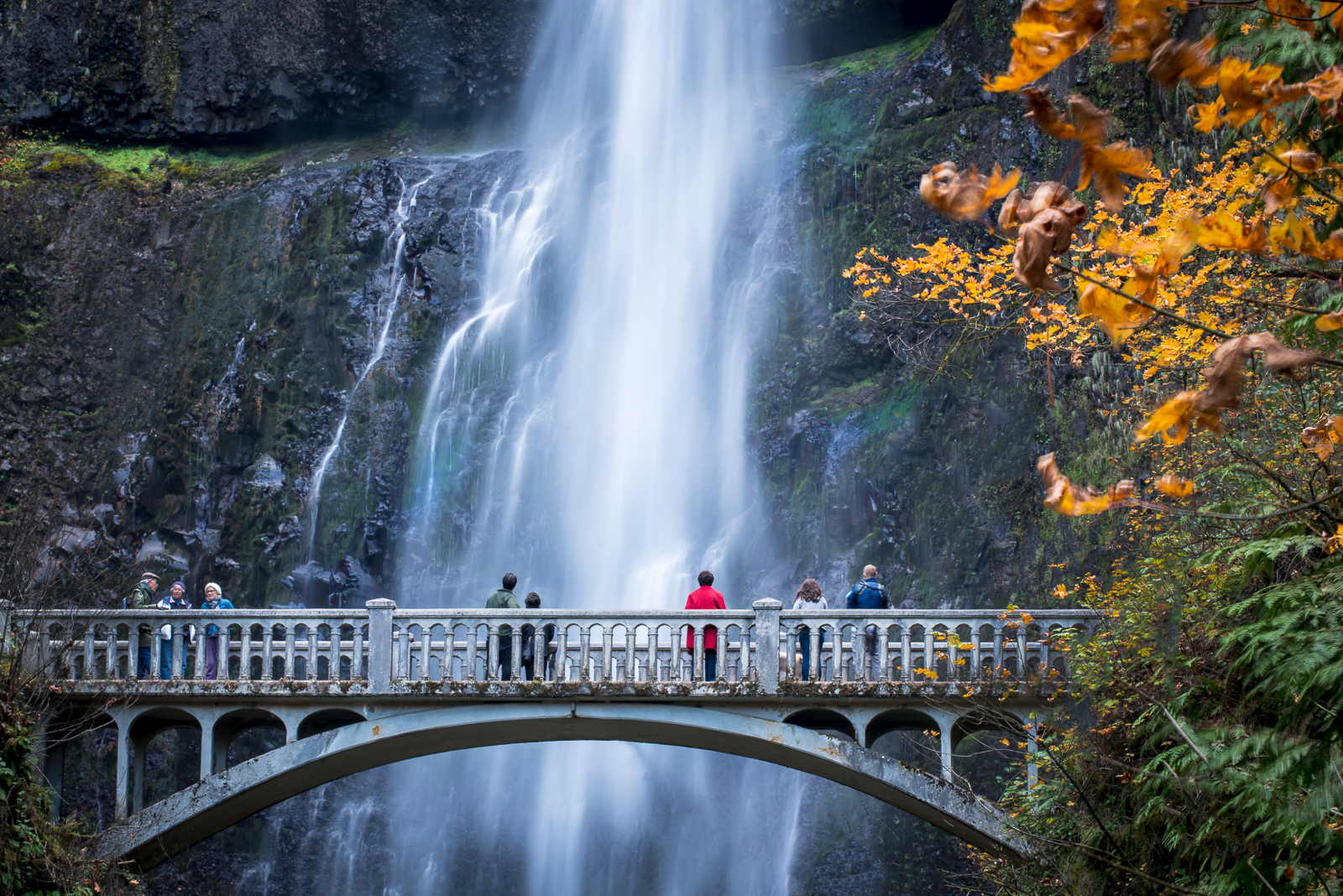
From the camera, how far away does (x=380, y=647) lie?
1510cm

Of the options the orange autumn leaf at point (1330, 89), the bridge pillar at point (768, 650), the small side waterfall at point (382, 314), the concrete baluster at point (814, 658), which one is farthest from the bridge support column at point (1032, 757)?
the small side waterfall at point (382, 314)

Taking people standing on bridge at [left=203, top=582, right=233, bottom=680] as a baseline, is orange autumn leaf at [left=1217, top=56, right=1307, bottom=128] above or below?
above

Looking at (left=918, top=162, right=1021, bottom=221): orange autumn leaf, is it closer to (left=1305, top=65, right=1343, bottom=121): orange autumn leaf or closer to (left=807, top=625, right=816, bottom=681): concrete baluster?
(left=1305, top=65, right=1343, bottom=121): orange autumn leaf

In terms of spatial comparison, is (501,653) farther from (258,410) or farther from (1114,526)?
(258,410)

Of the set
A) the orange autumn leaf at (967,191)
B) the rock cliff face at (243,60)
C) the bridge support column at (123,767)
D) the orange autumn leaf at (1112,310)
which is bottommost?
the bridge support column at (123,767)

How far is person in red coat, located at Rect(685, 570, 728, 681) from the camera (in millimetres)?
14711

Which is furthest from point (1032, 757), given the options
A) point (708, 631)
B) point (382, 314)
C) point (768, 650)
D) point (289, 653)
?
point (382, 314)

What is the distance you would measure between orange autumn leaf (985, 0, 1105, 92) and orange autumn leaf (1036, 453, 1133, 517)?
47.4 inches

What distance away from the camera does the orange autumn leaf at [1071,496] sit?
3.83 meters

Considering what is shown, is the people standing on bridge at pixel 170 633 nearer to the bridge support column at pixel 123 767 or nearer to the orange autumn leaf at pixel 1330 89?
the bridge support column at pixel 123 767

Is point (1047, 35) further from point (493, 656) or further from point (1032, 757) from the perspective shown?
point (493, 656)

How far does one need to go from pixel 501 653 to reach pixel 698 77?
25.5 m

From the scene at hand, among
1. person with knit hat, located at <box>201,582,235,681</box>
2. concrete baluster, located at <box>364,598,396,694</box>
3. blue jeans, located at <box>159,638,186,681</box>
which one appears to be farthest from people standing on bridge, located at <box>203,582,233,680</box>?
concrete baluster, located at <box>364,598,396,694</box>

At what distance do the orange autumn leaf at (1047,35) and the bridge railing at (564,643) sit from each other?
1087cm
